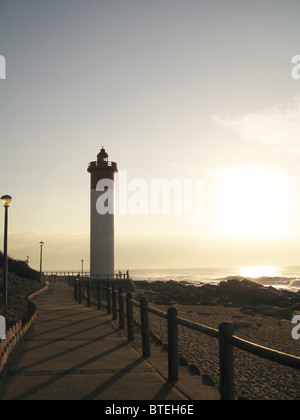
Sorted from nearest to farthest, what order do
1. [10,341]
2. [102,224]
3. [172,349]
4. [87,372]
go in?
[172,349] < [87,372] < [10,341] < [102,224]

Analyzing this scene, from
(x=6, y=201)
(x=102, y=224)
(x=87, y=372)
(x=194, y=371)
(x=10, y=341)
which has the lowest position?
(x=194, y=371)

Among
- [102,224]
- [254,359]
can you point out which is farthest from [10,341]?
[102,224]

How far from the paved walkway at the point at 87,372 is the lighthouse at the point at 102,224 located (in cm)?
3056

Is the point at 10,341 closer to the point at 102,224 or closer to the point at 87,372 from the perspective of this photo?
the point at 87,372

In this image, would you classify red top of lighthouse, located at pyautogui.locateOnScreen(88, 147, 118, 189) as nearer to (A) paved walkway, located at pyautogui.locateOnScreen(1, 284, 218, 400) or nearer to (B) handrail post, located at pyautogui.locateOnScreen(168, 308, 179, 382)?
(A) paved walkway, located at pyautogui.locateOnScreen(1, 284, 218, 400)

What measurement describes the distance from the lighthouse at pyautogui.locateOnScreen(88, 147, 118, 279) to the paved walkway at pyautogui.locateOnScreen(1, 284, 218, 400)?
30557mm

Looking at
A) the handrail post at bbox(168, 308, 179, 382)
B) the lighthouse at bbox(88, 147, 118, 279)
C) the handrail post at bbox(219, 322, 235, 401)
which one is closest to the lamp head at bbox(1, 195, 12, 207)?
the handrail post at bbox(168, 308, 179, 382)

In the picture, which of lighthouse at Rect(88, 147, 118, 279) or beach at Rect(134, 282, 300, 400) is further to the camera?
lighthouse at Rect(88, 147, 118, 279)

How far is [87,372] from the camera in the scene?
21.8 feet

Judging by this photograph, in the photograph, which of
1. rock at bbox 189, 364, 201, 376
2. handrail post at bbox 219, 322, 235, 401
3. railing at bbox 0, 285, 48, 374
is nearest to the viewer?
handrail post at bbox 219, 322, 235, 401

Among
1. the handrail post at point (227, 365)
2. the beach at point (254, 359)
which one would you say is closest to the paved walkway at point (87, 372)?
the handrail post at point (227, 365)

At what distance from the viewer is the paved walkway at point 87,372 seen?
543 centimetres

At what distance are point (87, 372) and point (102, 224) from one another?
34.9m

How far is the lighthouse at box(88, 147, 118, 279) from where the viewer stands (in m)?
41.3
